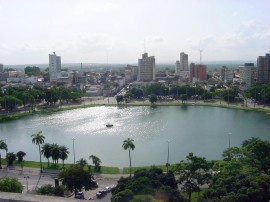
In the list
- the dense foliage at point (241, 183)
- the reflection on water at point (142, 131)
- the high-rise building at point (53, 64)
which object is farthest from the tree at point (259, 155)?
the high-rise building at point (53, 64)

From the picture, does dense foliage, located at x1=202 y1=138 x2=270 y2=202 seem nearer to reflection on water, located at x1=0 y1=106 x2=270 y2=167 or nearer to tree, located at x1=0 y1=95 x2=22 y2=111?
reflection on water, located at x1=0 y1=106 x2=270 y2=167

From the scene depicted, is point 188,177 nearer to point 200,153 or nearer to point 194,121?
point 200,153

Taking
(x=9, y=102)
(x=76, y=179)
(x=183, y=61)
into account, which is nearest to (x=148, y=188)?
(x=76, y=179)

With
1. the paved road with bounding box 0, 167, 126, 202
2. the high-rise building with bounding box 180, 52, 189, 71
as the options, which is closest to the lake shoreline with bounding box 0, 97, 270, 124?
the paved road with bounding box 0, 167, 126, 202

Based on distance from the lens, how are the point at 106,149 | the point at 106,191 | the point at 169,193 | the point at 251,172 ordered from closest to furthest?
the point at 169,193 < the point at 251,172 < the point at 106,191 < the point at 106,149

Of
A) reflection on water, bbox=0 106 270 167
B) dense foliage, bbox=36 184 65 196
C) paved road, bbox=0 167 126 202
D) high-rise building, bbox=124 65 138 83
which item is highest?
high-rise building, bbox=124 65 138 83

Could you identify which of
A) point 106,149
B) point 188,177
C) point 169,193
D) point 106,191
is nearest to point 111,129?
point 106,149
